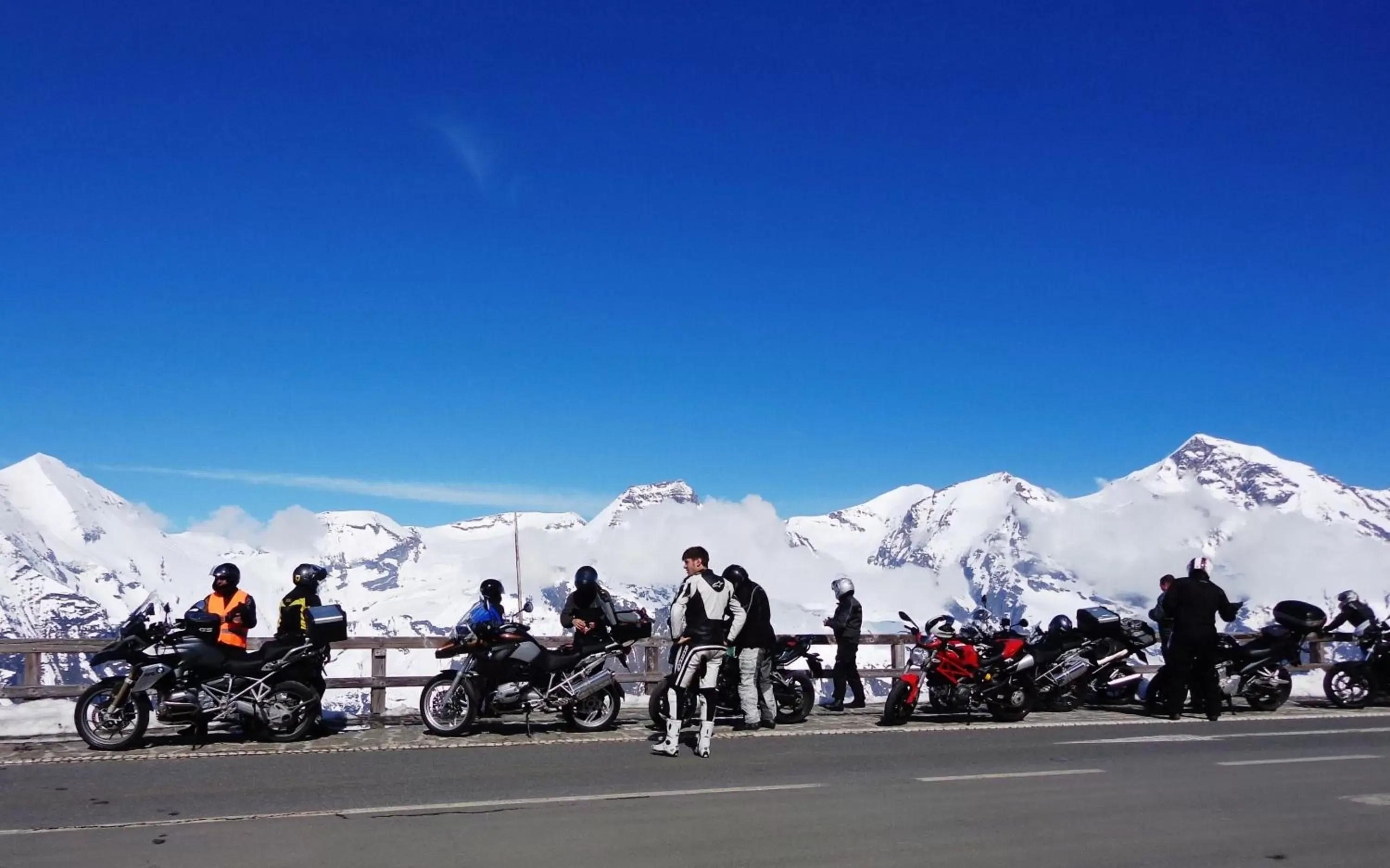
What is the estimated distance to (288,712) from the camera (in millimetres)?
12000

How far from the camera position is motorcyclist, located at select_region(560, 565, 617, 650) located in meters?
13.4

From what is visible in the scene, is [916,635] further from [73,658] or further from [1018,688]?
[73,658]

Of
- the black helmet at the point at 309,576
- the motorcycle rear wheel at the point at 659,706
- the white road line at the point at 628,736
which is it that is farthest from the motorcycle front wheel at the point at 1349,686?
the black helmet at the point at 309,576

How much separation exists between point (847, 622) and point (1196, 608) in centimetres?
432

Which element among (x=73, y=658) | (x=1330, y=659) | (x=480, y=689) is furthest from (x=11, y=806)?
(x=73, y=658)

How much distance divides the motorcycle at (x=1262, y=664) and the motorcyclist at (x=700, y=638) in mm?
6991

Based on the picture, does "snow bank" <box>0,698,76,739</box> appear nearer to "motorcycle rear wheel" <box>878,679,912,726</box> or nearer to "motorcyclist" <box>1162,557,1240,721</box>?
"motorcycle rear wheel" <box>878,679,912,726</box>

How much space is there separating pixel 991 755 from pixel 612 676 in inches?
162

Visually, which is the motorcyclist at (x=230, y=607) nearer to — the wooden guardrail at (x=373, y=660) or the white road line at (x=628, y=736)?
the wooden guardrail at (x=373, y=660)

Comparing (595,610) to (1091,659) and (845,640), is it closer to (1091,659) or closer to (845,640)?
(845,640)

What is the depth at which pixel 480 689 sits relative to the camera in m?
12.8

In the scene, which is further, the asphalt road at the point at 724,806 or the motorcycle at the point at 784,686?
the motorcycle at the point at 784,686

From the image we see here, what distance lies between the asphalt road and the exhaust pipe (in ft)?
2.62

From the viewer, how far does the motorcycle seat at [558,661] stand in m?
12.9
